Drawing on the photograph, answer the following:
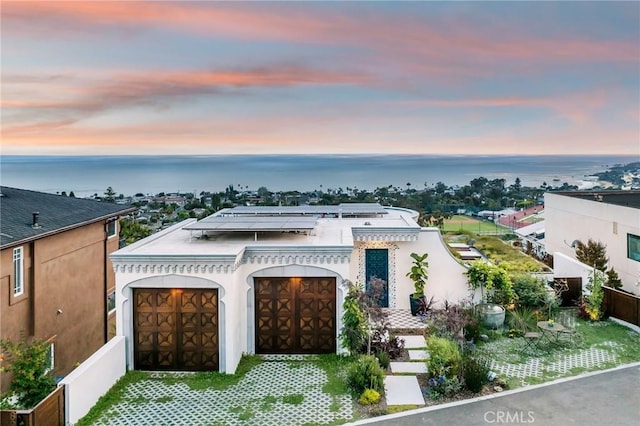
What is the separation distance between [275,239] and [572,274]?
10911 millimetres

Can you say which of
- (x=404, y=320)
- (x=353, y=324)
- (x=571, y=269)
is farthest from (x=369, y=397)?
(x=571, y=269)

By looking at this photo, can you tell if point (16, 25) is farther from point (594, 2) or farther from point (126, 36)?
point (594, 2)

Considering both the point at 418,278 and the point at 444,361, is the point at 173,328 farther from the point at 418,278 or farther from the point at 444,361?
the point at 418,278

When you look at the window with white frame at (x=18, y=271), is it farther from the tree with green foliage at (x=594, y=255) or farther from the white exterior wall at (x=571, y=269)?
the tree with green foliage at (x=594, y=255)

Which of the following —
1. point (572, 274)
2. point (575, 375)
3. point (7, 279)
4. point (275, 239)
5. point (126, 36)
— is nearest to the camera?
point (575, 375)

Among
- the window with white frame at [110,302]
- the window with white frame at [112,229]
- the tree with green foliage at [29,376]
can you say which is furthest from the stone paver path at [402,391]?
the window with white frame at [112,229]

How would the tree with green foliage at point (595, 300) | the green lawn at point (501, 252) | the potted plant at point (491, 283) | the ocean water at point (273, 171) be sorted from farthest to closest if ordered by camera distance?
the ocean water at point (273, 171) → the green lawn at point (501, 252) → the potted plant at point (491, 283) → the tree with green foliage at point (595, 300)

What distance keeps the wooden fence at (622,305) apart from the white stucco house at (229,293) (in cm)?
845

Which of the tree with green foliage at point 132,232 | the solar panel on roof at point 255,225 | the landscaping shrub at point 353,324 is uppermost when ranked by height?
the solar panel on roof at point 255,225

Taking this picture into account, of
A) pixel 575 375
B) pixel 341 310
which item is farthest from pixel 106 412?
pixel 575 375

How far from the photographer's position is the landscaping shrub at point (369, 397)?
9.00 meters

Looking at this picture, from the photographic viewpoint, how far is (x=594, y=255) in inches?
680

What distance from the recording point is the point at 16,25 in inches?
672

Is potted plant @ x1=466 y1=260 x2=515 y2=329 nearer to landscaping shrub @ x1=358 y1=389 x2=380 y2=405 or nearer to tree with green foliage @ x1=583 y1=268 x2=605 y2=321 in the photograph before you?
tree with green foliage @ x1=583 y1=268 x2=605 y2=321
